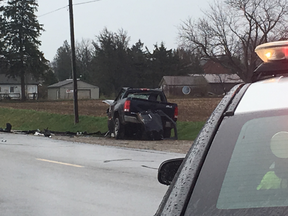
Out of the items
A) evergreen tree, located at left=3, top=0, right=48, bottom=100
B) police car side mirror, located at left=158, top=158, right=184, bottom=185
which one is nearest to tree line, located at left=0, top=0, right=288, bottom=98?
evergreen tree, located at left=3, top=0, right=48, bottom=100

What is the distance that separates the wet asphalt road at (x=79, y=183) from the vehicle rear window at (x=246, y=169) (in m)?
4.48

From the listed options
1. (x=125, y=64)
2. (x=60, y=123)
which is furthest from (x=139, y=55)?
(x=60, y=123)

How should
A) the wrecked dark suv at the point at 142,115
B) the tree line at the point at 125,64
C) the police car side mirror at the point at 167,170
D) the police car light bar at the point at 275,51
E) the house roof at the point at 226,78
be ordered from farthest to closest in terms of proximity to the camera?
the tree line at the point at 125,64 < the house roof at the point at 226,78 < the wrecked dark suv at the point at 142,115 < the police car side mirror at the point at 167,170 < the police car light bar at the point at 275,51

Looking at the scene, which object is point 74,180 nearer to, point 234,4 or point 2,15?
point 234,4

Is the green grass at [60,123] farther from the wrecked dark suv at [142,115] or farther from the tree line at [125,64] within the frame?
the tree line at [125,64]

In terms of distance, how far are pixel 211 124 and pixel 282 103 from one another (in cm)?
31

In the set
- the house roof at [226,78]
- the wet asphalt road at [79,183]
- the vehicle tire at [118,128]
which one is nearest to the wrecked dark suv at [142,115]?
the vehicle tire at [118,128]

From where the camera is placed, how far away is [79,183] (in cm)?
824

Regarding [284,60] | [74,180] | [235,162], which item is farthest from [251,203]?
[74,180]

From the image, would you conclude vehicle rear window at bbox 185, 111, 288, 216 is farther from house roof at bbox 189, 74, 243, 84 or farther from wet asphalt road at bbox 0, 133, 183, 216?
house roof at bbox 189, 74, 243, 84

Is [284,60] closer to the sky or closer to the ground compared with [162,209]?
closer to the sky

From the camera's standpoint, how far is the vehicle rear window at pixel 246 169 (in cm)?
162

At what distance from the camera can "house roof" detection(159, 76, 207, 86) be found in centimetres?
8631

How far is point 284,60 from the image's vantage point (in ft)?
6.90
